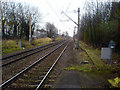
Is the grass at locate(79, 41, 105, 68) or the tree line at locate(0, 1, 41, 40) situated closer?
the grass at locate(79, 41, 105, 68)

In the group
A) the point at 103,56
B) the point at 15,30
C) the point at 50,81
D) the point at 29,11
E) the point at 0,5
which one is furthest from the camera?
the point at 29,11

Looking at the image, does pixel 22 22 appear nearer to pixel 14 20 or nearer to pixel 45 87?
pixel 14 20

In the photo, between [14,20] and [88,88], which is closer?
[88,88]

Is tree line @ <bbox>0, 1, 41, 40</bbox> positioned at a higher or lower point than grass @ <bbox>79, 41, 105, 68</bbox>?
higher

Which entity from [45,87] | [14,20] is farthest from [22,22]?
[45,87]

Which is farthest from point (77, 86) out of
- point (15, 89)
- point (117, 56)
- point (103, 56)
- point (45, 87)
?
point (117, 56)

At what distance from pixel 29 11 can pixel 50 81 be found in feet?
123

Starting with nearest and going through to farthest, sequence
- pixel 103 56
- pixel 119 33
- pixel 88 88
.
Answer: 1. pixel 88 88
2. pixel 119 33
3. pixel 103 56

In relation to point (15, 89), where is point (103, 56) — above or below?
above

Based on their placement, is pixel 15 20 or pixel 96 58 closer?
pixel 96 58

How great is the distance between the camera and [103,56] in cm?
920

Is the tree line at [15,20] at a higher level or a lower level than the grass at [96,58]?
higher

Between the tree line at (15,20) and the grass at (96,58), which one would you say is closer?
the grass at (96,58)

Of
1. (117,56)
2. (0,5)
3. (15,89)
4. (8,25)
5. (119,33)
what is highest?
(0,5)
